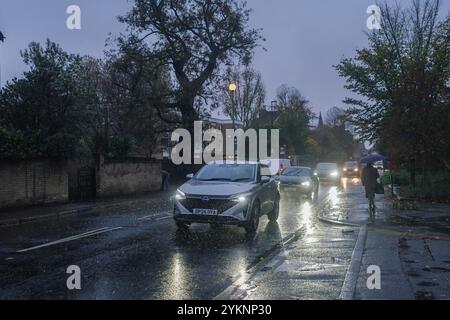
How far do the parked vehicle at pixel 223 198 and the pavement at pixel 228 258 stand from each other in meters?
0.46

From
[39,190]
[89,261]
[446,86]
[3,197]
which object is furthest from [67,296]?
[446,86]

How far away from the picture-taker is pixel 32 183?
19969 millimetres

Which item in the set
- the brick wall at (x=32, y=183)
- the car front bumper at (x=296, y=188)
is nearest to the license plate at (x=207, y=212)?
the brick wall at (x=32, y=183)

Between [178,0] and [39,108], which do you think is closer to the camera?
[39,108]

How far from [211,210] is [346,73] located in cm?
2445

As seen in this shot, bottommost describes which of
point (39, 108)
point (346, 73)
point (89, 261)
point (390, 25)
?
point (89, 261)

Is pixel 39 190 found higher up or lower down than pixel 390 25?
lower down

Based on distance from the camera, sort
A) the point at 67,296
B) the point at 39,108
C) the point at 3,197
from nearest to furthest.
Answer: the point at 67,296 → the point at 3,197 → the point at 39,108

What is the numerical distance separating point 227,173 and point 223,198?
1.68 metres

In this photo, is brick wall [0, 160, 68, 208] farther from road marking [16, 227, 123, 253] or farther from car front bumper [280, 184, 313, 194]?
car front bumper [280, 184, 313, 194]

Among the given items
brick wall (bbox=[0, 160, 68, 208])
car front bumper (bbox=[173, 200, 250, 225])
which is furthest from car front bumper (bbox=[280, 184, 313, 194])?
car front bumper (bbox=[173, 200, 250, 225])

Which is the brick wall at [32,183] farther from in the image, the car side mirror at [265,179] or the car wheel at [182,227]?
the car side mirror at [265,179]

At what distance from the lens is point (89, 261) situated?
919cm
